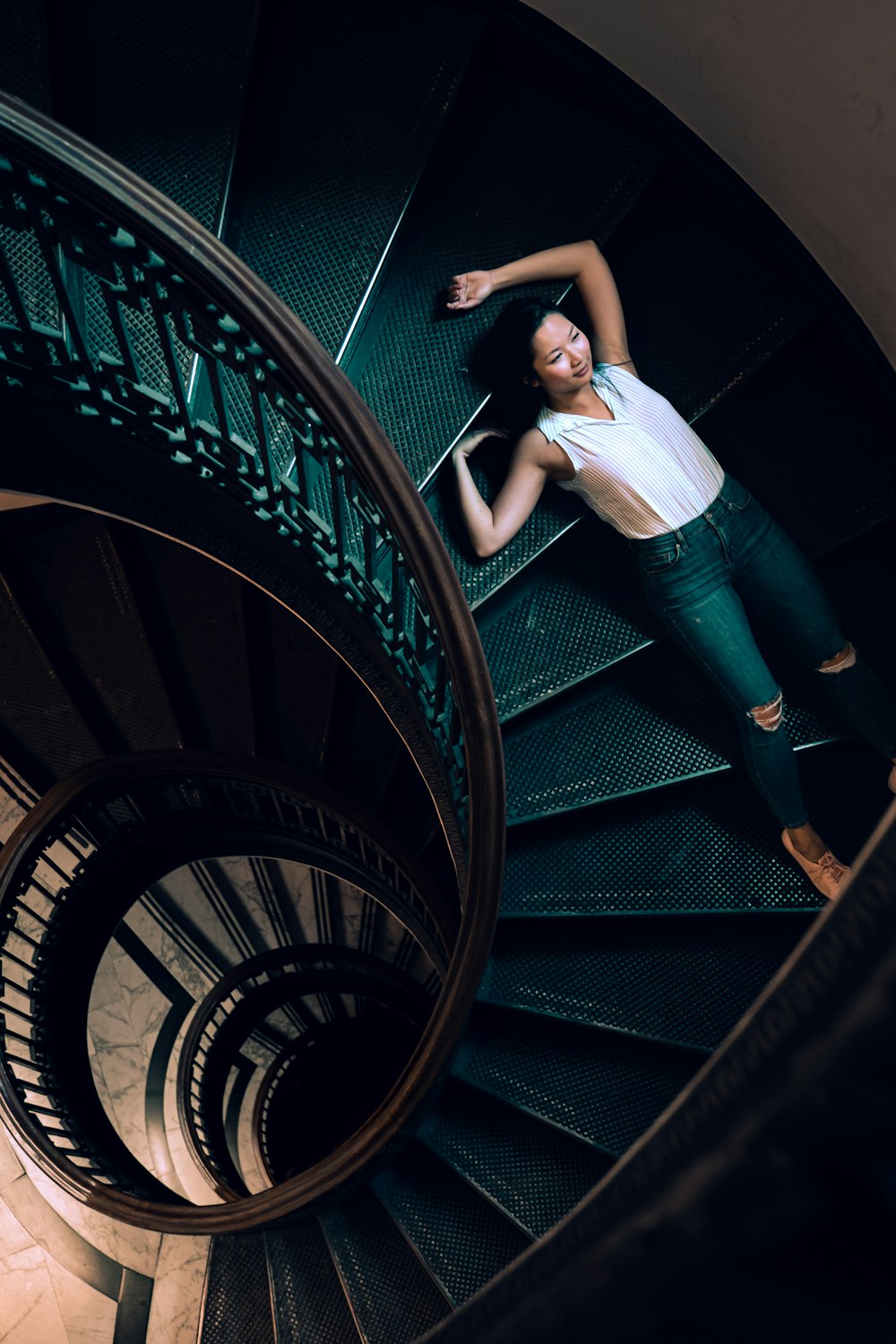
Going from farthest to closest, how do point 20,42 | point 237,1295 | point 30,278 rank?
1. point 237,1295
2. point 30,278
3. point 20,42

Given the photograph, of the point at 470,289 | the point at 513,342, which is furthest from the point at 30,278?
the point at 513,342

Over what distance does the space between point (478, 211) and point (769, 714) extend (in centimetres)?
194

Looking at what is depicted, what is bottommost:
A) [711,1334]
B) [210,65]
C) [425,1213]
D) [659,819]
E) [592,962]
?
[425,1213]

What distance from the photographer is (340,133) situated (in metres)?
2.98

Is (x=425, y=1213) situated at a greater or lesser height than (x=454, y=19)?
lesser

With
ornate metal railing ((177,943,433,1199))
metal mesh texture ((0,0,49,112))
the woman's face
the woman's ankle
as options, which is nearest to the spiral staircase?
metal mesh texture ((0,0,49,112))

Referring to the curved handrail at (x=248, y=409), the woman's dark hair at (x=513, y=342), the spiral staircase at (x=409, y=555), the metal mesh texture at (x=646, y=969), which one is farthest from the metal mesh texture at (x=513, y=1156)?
the woman's dark hair at (x=513, y=342)

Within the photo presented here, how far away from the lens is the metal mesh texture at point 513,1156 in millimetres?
3426

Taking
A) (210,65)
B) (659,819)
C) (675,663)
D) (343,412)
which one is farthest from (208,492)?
(659,819)

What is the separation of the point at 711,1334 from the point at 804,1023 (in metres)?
0.24

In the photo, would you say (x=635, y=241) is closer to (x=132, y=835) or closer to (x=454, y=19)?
(x=454, y=19)

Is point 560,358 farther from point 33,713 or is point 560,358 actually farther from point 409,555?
point 33,713

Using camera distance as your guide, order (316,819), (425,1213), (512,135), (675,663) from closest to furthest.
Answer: (512,135) → (675,663) → (425,1213) → (316,819)

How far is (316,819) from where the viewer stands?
16.6ft
